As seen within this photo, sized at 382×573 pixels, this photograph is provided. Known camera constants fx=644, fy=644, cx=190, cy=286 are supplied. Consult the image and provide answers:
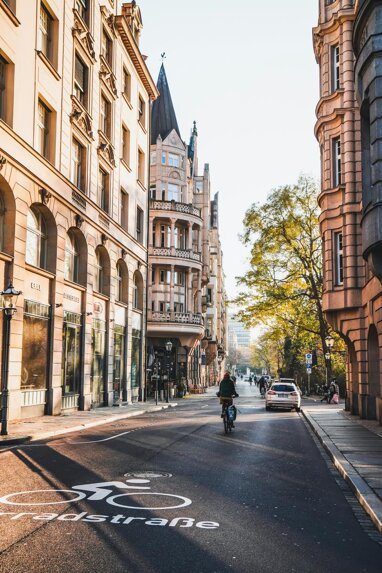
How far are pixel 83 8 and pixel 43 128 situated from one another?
26.8ft

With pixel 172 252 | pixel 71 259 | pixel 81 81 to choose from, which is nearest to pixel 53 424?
pixel 71 259

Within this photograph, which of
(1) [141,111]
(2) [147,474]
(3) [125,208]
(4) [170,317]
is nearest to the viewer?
(2) [147,474]

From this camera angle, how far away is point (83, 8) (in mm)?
28984

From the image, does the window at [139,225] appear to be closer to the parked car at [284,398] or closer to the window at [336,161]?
the parked car at [284,398]

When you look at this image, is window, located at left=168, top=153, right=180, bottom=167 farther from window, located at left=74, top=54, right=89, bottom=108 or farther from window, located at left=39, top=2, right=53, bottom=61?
window, located at left=39, top=2, right=53, bottom=61

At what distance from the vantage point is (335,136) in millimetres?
27609

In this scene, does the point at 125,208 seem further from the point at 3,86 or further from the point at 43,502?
the point at 43,502

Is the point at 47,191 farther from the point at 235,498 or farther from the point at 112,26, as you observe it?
the point at 235,498

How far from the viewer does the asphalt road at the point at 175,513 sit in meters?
6.06

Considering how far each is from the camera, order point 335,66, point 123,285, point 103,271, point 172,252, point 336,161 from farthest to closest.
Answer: point 172,252 → point 123,285 → point 103,271 → point 335,66 → point 336,161

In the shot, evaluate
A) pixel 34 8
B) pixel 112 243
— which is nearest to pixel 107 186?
pixel 112 243

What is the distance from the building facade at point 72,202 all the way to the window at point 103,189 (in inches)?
2.1

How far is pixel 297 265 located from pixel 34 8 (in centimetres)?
2653

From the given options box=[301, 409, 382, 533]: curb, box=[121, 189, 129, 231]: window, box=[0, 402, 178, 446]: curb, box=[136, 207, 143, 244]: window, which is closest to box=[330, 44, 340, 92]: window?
box=[121, 189, 129, 231]: window
